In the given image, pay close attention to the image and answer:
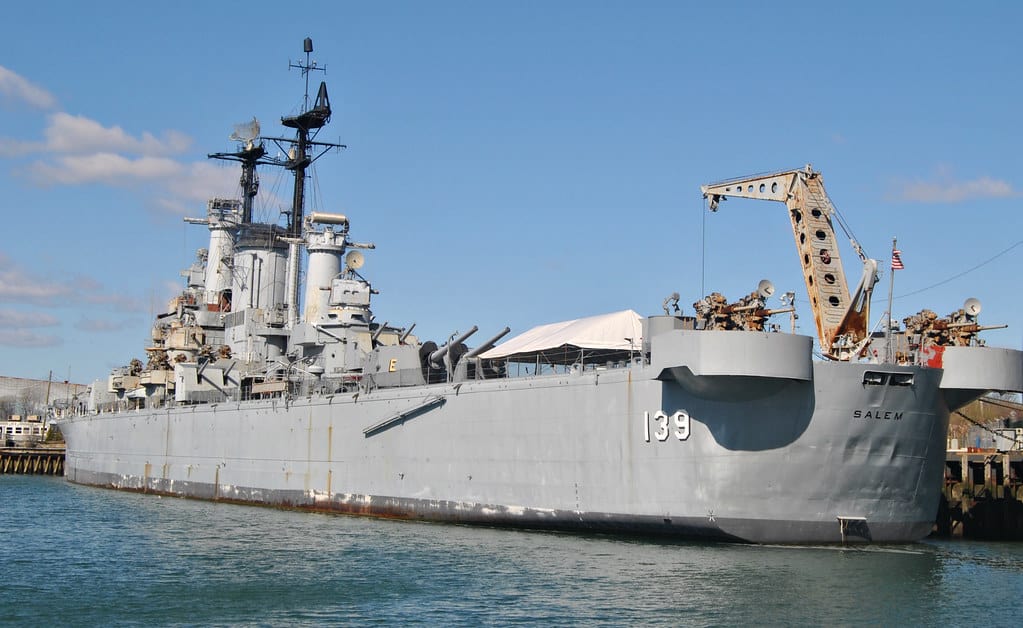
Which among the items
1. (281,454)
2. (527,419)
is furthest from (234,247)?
(527,419)

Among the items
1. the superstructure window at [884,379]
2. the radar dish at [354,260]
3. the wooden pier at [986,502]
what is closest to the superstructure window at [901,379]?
the superstructure window at [884,379]

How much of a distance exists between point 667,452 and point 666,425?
1.78 ft

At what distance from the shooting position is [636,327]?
24438 millimetres

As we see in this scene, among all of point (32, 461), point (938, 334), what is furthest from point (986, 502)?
point (32, 461)

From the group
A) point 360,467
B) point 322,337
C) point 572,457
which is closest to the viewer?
point 572,457

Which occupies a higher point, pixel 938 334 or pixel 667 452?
pixel 938 334

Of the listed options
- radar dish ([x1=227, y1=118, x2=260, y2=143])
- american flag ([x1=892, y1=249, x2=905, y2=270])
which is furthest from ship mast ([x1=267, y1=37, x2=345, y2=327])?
american flag ([x1=892, y1=249, x2=905, y2=270])

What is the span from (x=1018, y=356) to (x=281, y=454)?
68.2 feet

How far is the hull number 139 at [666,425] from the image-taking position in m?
21.1

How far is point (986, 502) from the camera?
89.3 feet

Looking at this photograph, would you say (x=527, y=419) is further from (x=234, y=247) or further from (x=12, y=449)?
(x=12, y=449)

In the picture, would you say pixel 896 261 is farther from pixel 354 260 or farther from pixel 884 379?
pixel 354 260

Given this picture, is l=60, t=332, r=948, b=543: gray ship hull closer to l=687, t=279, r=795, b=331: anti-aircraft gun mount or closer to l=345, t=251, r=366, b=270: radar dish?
l=687, t=279, r=795, b=331: anti-aircraft gun mount

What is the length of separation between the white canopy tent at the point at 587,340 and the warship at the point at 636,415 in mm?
74
